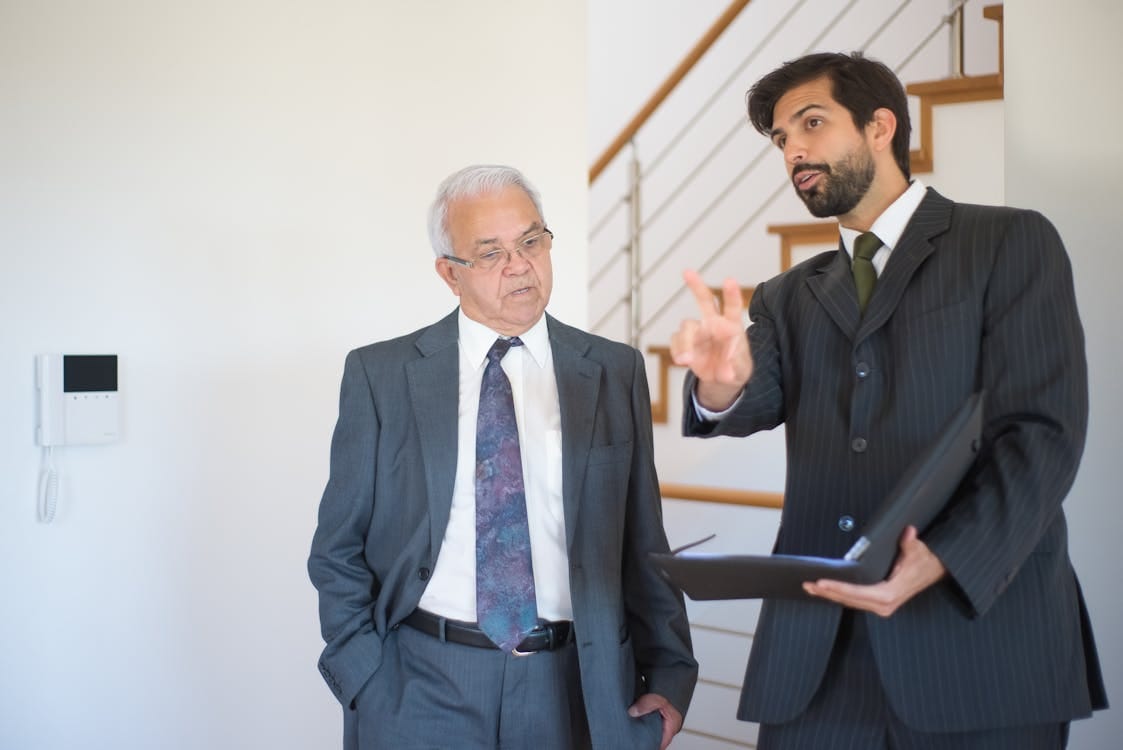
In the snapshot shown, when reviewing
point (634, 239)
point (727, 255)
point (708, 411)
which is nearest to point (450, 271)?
point (708, 411)

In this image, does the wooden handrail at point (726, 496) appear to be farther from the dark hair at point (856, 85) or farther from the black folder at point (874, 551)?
the black folder at point (874, 551)

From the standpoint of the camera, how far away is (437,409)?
1940 millimetres

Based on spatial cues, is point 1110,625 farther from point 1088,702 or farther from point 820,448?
point 820,448

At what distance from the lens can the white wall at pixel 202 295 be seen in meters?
2.30

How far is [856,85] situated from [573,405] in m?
0.71

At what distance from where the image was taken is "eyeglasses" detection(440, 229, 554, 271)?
6.47 feet

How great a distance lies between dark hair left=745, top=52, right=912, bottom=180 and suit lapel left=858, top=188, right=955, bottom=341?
118 millimetres

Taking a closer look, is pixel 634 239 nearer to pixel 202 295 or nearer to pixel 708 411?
pixel 202 295

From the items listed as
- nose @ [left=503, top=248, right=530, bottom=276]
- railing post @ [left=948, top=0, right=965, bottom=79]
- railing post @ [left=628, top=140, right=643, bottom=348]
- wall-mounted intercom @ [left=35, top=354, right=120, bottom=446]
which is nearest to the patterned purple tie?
nose @ [left=503, top=248, right=530, bottom=276]

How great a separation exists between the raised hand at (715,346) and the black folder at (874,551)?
28 centimetres

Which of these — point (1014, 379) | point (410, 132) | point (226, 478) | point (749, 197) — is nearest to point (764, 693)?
point (1014, 379)

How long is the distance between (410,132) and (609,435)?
4.50ft

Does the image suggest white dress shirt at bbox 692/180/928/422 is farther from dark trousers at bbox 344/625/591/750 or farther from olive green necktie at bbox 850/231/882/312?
dark trousers at bbox 344/625/591/750

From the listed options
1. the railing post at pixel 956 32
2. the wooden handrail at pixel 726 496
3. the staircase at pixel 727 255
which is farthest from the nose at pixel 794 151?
the railing post at pixel 956 32
